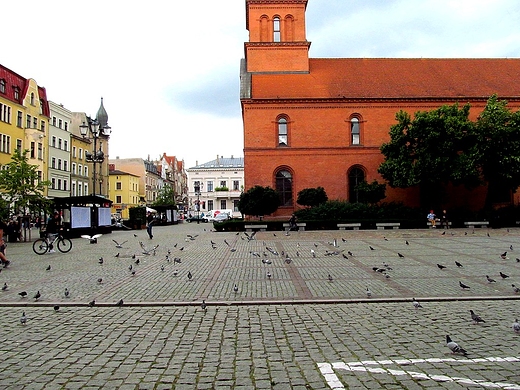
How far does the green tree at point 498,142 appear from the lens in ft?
111

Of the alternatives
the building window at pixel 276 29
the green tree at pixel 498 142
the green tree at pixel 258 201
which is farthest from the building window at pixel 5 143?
the green tree at pixel 498 142

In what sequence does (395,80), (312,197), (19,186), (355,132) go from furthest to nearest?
(395,80)
(355,132)
(312,197)
(19,186)


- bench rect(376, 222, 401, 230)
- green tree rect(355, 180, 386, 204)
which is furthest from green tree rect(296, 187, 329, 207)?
bench rect(376, 222, 401, 230)

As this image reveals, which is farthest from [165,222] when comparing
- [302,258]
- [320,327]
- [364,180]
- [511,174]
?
[320,327]

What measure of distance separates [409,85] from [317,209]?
57.6 feet

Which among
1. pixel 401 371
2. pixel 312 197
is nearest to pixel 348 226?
pixel 312 197

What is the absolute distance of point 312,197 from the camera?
38469 millimetres

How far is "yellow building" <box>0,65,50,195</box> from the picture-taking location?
44250mm

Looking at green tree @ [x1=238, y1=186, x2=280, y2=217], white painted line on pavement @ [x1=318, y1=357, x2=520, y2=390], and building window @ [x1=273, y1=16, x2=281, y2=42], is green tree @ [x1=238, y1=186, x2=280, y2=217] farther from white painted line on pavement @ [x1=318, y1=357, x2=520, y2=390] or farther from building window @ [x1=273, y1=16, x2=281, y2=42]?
white painted line on pavement @ [x1=318, y1=357, x2=520, y2=390]

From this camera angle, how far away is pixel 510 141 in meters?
34.0

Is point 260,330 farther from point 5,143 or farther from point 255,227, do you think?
point 5,143

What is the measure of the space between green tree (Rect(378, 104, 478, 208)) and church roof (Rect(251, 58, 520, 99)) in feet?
24.5

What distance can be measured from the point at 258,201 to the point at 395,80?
64.6 ft

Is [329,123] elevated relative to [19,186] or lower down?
elevated
